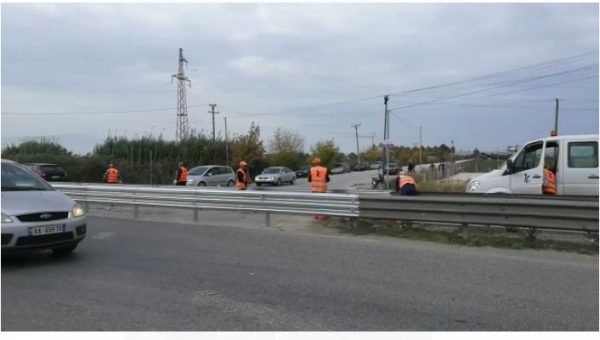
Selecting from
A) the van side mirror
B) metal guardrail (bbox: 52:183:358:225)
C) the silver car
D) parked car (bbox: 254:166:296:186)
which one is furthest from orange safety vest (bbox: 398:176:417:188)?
parked car (bbox: 254:166:296:186)

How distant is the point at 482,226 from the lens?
31.2 ft

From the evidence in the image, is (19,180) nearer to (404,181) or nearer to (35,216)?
(35,216)

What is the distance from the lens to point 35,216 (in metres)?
6.88

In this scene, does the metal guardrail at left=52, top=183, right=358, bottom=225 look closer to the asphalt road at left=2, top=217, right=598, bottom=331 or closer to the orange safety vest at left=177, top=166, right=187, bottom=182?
the asphalt road at left=2, top=217, right=598, bottom=331

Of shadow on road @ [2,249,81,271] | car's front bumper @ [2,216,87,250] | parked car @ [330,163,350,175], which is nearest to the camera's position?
car's front bumper @ [2,216,87,250]

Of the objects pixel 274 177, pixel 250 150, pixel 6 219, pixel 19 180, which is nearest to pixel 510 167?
pixel 19 180

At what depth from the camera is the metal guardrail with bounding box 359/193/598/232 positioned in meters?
8.24

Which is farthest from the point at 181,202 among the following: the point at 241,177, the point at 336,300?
the point at 336,300

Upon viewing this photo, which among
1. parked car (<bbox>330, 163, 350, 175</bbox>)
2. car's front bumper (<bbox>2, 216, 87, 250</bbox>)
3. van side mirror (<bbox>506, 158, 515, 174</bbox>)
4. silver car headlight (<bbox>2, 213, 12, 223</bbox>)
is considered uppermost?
parked car (<bbox>330, 163, 350, 175</bbox>)

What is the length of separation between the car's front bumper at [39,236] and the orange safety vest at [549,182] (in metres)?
8.25

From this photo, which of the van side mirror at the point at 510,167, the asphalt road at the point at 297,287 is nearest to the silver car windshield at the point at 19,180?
the asphalt road at the point at 297,287

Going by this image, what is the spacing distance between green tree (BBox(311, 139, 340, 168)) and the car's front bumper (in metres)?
75.5

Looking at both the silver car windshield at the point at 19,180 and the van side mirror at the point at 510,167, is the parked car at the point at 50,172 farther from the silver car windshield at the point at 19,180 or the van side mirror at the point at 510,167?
the van side mirror at the point at 510,167

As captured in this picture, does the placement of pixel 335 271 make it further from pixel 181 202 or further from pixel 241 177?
pixel 241 177
